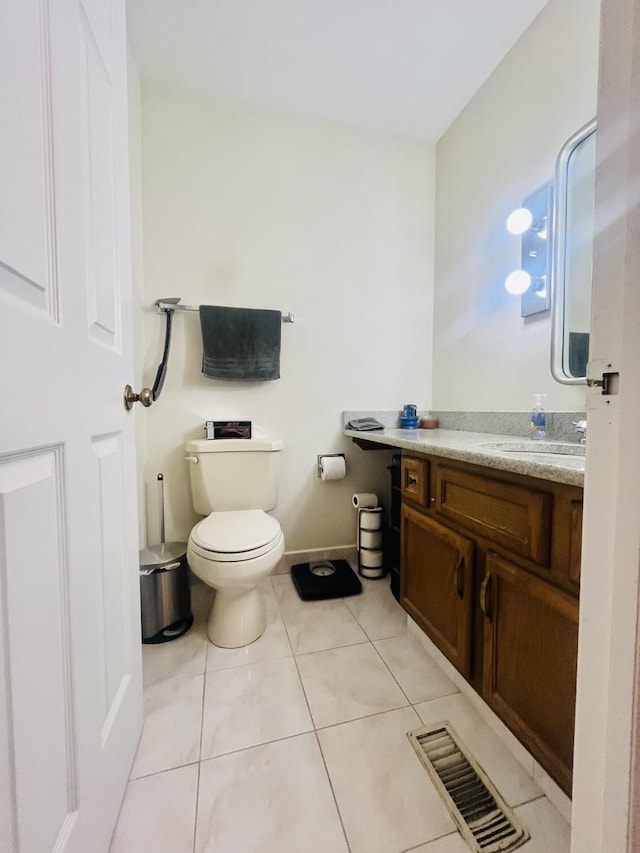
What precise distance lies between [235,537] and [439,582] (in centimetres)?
75

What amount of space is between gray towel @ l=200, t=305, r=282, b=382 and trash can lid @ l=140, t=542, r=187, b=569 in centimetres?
83

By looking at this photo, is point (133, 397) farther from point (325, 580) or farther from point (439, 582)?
point (325, 580)

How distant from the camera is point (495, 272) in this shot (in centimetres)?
161

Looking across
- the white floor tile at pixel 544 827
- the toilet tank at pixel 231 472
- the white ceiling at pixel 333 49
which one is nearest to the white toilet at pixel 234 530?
the toilet tank at pixel 231 472

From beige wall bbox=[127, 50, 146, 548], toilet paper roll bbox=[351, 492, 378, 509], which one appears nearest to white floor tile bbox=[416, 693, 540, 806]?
toilet paper roll bbox=[351, 492, 378, 509]

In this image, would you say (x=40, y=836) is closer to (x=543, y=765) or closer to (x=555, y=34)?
(x=543, y=765)

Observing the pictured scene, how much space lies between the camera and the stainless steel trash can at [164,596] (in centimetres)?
134

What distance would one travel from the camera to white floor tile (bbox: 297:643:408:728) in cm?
104

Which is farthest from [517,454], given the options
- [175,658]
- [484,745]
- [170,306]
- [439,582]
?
[170,306]

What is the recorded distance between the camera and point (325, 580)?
69.3 inches

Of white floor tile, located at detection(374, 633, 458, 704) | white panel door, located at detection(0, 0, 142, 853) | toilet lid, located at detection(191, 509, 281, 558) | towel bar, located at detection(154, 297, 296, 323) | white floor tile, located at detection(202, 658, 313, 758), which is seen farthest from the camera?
towel bar, located at detection(154, 297, 296, 323)

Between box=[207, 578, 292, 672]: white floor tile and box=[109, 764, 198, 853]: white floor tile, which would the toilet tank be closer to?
box=[207, 578, 292, 672]: white floor tile

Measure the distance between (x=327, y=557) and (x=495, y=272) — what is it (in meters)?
1.75

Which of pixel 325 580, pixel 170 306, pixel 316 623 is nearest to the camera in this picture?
pixel 316 623
